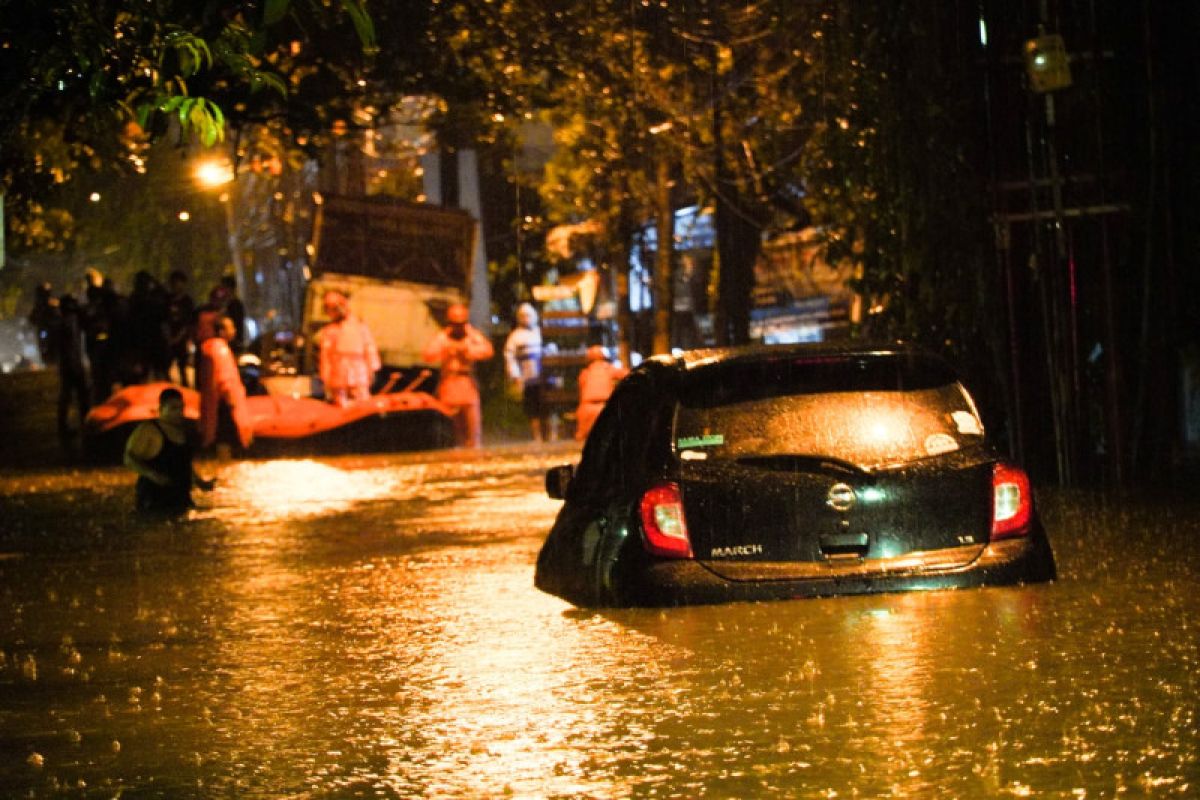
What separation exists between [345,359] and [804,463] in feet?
66.9

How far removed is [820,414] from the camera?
9922mm

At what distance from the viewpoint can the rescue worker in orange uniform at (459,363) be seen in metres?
30.1

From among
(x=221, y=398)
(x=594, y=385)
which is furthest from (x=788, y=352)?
(x=221, y=398)

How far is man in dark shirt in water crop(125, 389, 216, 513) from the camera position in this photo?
18.6 metres

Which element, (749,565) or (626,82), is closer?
(749,565)

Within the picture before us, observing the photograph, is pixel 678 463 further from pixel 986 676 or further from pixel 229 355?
pixel 229 355

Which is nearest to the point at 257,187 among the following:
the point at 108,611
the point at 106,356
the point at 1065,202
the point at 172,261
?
the point at 172,261

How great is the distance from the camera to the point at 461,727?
7.99m

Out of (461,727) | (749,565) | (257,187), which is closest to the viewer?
(461,727)

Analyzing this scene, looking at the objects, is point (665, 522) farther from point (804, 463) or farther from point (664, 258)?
point (664, 258)

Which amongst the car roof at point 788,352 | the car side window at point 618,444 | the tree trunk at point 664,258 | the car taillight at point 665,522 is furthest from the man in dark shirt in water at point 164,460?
the tree trunk at point 664,258

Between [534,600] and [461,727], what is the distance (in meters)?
3.88

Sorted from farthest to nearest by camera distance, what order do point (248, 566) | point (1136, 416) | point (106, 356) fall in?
1. point (106, 356)
2. point (1136, 416)
3. point (248, 566)

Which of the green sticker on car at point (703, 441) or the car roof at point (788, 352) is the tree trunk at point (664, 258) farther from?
the green sticker on car at point (703, 441)
